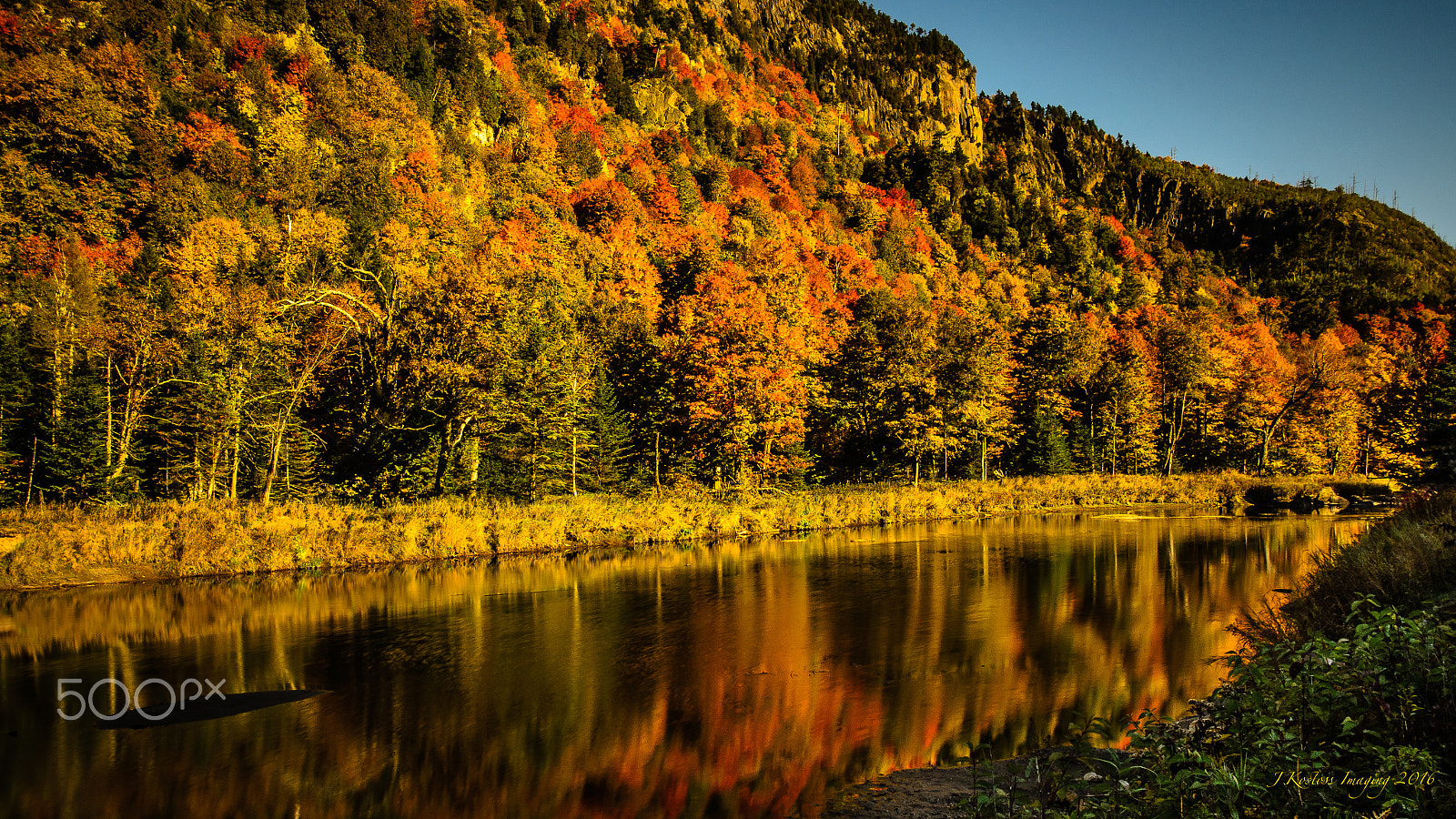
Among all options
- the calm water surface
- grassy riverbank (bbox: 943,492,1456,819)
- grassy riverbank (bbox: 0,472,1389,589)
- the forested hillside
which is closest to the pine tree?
the forested hillside

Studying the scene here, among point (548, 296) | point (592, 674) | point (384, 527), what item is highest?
point (548, 296)

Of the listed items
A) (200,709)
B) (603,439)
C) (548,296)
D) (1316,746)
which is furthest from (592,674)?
(548,296)

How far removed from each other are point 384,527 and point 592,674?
14.8 meters

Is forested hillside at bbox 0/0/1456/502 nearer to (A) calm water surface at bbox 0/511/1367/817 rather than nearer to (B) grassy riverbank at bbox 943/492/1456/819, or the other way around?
(A) calm water surface at bbox 0/511/1367/817

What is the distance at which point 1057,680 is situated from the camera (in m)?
12.6

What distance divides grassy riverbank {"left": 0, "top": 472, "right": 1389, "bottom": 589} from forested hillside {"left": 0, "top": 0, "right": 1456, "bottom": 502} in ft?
9.96

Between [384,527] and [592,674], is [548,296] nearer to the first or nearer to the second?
[384,527]

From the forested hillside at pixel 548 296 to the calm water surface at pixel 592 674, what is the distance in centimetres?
1019

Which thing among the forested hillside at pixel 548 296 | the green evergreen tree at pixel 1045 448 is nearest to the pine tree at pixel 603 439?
the forested hillside at pixel 548 296

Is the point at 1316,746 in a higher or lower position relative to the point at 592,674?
higher

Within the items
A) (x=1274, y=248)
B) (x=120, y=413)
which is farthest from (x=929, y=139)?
(x=120, y=413)

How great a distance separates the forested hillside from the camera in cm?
3128

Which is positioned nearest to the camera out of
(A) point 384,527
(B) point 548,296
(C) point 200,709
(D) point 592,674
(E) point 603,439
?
(C) point 200,709

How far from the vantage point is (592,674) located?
550 inches
